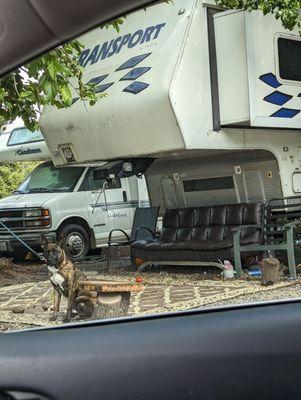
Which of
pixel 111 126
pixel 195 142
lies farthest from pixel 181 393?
pixel 111 126

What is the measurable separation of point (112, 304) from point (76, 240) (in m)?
6.23

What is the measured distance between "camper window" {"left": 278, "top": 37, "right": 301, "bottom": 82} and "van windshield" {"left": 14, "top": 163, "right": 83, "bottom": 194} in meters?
4.61

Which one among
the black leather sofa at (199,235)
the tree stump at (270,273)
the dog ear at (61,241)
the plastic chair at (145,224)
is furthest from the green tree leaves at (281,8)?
the plastic chair at (145,224)

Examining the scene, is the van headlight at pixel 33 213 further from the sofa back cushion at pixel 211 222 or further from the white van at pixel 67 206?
the sofa back cushion at pixel 211 222

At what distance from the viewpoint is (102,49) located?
8.58m

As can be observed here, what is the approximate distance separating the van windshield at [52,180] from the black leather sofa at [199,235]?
7.36 feet

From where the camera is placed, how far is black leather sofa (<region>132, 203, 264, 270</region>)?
8648mm

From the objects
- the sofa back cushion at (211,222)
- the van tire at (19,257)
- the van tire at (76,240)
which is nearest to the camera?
the sofa back cushion at (211,222)

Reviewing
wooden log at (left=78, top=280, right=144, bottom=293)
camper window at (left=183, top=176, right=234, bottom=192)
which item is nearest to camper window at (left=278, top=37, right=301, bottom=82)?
camper window at (left=183, top=176, right=234, bottom=192)

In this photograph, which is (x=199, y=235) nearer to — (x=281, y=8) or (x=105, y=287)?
(x=281, y=8)

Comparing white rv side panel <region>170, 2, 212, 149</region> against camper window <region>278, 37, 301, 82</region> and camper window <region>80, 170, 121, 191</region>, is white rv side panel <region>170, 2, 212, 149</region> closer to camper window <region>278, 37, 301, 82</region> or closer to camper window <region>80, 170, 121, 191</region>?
camper window <region>278, 37, 301, 82</region>

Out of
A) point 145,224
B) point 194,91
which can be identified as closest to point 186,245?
point 145,224

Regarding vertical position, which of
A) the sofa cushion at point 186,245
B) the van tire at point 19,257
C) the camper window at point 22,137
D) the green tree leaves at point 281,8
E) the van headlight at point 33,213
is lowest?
the van tire at point 19,257

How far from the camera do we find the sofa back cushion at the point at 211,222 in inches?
345
